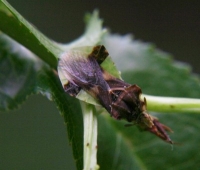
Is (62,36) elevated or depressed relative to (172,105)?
elevated

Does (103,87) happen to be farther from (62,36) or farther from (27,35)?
(62,36)

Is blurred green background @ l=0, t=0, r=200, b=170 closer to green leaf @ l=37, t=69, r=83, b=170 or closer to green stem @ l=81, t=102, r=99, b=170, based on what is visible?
green leaf @ l=37, t=69, r=83, b=170

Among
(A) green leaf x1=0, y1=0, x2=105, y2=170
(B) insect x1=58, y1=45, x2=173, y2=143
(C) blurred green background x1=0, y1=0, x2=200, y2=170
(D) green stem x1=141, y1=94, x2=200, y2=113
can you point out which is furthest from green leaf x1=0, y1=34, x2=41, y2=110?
(C) blurred green background x1=0, y1=0, x2=200, y2=170

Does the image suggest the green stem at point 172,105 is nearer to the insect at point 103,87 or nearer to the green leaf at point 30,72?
the insect at point 103,87

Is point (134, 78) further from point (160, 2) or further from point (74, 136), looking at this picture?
point (160, 2)

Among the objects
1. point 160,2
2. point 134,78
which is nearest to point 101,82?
point 134,78

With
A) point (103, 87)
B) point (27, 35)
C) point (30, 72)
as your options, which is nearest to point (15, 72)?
point (30, 72)
